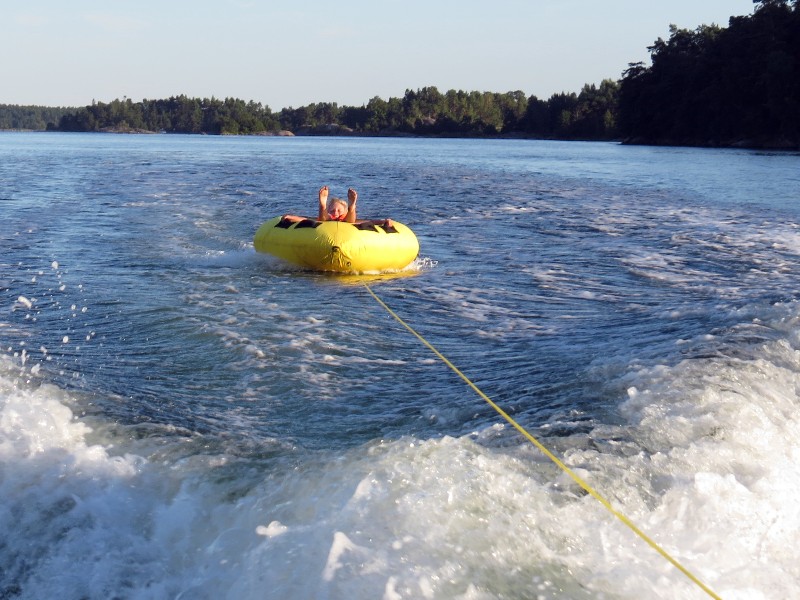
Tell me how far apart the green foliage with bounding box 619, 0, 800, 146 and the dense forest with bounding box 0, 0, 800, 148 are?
0.07 metres

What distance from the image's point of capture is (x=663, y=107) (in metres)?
65.9

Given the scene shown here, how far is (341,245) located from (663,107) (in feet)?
203

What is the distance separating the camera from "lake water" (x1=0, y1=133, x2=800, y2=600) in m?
3.38

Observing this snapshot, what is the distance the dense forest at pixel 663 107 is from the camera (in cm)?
5278

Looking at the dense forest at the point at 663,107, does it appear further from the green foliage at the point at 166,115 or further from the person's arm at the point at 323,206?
the person's arm at the point at 323,206

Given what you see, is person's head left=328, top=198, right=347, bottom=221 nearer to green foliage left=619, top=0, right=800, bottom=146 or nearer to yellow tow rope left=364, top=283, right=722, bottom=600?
yellow tow rope left=364, top=283, right=722, bottom=600

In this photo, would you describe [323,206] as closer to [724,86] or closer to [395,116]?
[724,86]

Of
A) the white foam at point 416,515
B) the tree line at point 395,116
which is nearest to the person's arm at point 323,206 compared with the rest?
the white foam at point 416,515

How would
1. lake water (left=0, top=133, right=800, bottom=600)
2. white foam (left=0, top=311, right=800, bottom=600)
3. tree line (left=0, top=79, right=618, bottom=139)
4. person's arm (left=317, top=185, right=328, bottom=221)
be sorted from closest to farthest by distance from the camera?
1. white foam (left=0, top=311, right=800, bottom=600)
2. lake water (left=0, top=133, right=800, bottom=600)
3. person's arm (left=317, top=185, right=328, bottom=221)
4. tree line (left=0, top=79, right=618, bottom=139)

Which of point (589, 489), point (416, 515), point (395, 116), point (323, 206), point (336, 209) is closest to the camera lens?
point (416, 515)

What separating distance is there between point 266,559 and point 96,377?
2.96m

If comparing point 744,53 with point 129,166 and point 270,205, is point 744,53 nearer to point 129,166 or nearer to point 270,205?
point 129,166

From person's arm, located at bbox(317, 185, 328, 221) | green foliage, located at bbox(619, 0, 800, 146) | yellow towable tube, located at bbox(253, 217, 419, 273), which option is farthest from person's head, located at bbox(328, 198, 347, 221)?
green foliage, located at bbox(619, 0, 800, 146)

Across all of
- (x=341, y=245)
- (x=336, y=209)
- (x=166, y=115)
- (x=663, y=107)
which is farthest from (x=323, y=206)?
(x=166, y=115)
